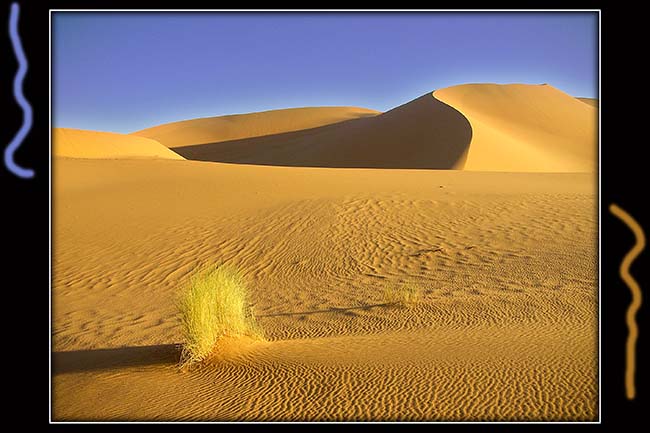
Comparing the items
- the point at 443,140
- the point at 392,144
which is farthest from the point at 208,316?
the point at 392,144

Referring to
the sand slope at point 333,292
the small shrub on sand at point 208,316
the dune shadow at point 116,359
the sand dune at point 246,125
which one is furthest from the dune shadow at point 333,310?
the sand dune at point 246,125

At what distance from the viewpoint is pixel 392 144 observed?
43.8 m

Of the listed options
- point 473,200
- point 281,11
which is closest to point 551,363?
point 281,11

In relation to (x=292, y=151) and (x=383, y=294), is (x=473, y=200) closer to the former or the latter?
(x=383, y=294)

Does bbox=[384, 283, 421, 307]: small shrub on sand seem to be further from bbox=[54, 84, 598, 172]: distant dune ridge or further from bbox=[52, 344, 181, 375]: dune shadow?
bbox=[54, 84, 598, 172]: distant dune ridge

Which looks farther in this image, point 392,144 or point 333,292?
point 392,144

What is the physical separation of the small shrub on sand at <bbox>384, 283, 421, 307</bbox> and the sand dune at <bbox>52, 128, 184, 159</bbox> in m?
25.6

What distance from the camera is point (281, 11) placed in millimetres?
3732

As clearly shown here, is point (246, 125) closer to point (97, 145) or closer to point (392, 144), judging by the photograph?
point (392, 144)

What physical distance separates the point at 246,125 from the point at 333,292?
7765cm
